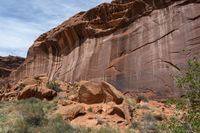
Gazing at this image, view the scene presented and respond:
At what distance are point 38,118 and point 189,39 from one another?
15.0 meters

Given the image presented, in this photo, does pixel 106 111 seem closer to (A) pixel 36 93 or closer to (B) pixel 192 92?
(A) pixel 36 93

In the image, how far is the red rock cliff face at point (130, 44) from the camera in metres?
28.0

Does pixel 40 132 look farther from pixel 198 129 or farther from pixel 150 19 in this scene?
pixel 150 19

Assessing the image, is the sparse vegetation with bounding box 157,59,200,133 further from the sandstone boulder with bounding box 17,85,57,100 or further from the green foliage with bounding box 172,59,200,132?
the sandstone boulder with bounding box 17,85,57,100

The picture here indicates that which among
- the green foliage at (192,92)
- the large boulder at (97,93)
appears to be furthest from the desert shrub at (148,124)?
the green foliage at (192,92)

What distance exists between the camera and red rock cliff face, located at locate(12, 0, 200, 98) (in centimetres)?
2804

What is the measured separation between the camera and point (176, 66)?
27281mm

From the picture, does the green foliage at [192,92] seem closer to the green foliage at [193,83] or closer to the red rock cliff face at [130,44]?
the green foliage at [193,83]

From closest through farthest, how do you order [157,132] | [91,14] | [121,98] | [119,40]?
[157,132], [121,98], [119,40], [91,14]

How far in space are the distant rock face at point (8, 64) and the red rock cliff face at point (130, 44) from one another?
38.1 meters

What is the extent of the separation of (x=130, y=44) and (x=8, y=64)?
58.7m

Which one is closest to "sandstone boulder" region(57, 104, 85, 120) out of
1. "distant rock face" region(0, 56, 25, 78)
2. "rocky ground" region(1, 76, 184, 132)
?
"rocky ground" region(1, 76, 184, 132)

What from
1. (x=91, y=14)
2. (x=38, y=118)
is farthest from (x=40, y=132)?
(x=91, y=14)

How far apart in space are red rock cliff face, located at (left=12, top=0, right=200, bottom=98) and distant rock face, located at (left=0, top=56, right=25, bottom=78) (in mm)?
38121
